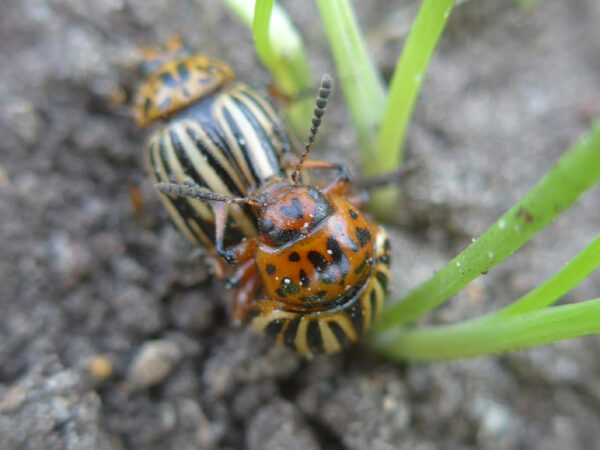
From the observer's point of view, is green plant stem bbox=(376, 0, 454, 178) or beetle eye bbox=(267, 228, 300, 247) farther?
beetle eye bbox=(267, 228, 300, 247)

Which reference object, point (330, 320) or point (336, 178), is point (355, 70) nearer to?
point (336, 178)

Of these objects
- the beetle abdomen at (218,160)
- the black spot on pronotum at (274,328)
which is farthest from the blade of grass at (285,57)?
the black spot on pronotum at (274,328)

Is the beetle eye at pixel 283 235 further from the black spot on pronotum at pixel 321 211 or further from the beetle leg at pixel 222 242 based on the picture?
the beetle leg at pixel 222 242

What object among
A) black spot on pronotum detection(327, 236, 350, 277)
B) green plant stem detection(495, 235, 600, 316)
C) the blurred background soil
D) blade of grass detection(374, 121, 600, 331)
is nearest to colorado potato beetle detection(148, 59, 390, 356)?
black spot on pronotum detection(327, 236, 350, 277)

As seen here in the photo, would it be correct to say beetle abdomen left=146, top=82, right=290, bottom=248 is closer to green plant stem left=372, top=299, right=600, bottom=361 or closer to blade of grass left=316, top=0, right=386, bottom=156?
blade of grass left=316, top=0, right=386, bottom=156

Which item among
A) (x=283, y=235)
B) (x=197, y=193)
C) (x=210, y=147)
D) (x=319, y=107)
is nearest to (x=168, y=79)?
(x=210, y=147)

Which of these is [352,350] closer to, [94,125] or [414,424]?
[414,424]
